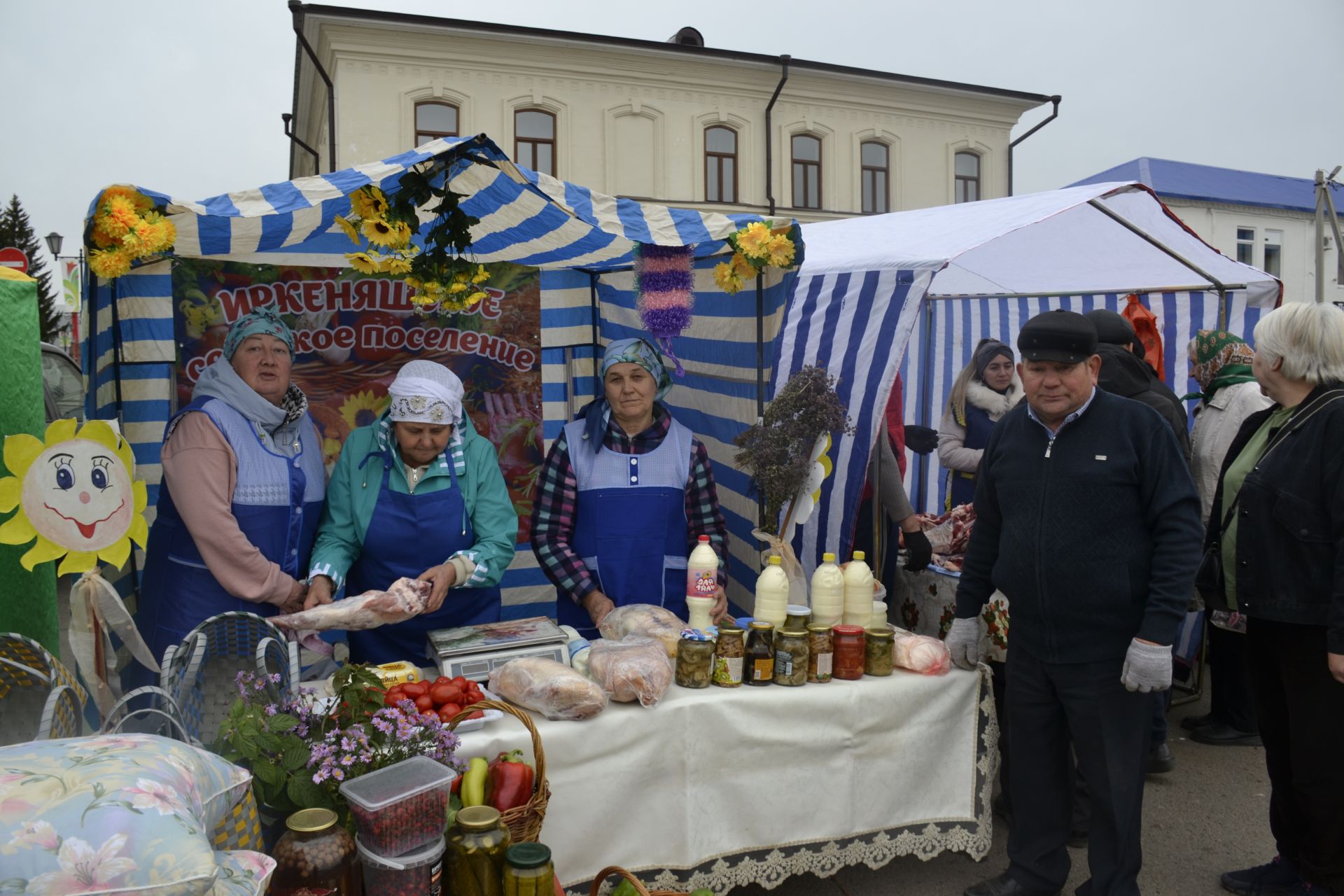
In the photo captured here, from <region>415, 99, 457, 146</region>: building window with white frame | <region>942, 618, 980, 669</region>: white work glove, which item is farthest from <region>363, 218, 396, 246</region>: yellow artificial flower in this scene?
<region>415, 99, 457, 146</region>: building window with white frame

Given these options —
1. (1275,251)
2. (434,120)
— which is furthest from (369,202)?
(1275,251)

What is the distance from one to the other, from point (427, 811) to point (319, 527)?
70.1 inches

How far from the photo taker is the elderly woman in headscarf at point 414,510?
10.5ft

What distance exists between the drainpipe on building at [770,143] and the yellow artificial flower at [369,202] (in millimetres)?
16147

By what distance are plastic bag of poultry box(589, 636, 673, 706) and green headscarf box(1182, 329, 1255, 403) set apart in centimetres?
314

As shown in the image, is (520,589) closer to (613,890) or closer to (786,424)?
(786,424)

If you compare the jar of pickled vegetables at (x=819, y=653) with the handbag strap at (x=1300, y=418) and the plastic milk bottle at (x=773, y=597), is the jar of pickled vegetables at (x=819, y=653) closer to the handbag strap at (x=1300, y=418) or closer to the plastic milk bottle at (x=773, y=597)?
the plastic milk bottle at (x=773, y=597)

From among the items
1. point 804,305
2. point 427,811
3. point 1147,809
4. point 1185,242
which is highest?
point 1185,242

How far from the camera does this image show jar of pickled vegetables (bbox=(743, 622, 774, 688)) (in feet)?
9.04

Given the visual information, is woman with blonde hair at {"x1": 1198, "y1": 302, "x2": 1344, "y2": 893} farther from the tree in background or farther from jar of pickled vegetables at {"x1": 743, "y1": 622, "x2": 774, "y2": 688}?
the tree in background

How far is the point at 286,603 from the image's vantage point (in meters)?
3.10

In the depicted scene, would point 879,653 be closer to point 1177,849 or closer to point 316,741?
point 1177,849

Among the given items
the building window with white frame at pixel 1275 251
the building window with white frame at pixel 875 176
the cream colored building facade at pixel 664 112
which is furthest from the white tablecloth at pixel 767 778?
the building window with white frame at pixel 1275 251

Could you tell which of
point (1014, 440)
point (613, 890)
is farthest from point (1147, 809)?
point (613, 890)
